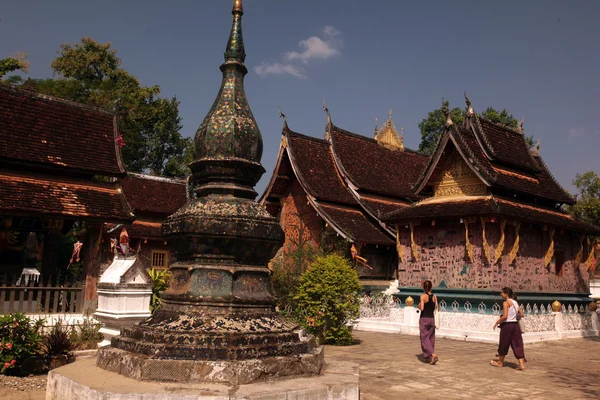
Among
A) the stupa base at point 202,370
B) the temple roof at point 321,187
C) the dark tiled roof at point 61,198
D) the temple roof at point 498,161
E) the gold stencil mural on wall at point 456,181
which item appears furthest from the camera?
the temple roof at point 321,187

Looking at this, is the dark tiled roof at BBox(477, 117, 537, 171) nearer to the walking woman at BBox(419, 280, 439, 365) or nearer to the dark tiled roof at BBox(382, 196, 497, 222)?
the dark tiled roof at BBox(382, 196, 497, 222)

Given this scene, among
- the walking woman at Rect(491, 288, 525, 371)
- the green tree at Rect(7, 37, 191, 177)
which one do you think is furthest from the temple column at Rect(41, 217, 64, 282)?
the green tree at Rect(7, 37, 191, 177)

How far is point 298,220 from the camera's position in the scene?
2258cm

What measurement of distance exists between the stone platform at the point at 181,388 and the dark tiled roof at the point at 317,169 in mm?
16688

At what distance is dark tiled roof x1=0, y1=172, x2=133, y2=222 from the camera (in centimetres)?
1277

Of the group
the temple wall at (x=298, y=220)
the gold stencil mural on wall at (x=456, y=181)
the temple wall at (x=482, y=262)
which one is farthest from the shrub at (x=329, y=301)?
the temple wall at (x=298, y=220)

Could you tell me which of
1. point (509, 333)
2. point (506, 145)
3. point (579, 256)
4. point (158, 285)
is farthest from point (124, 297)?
point (579, 256)

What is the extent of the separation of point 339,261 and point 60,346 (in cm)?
654

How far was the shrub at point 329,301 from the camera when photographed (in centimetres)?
1247

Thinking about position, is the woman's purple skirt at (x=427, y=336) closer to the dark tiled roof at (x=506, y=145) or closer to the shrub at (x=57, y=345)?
the shrub at (x=57, y=345)

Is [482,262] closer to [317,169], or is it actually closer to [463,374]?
[463,374]

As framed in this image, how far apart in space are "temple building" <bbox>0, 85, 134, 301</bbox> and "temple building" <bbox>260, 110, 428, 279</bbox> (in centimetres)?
772

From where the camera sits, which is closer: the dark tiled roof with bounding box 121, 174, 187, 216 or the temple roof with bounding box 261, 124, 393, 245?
the temple roof with bounding box 261, 124, 393, 245

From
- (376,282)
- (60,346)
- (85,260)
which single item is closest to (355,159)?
(376,282)
